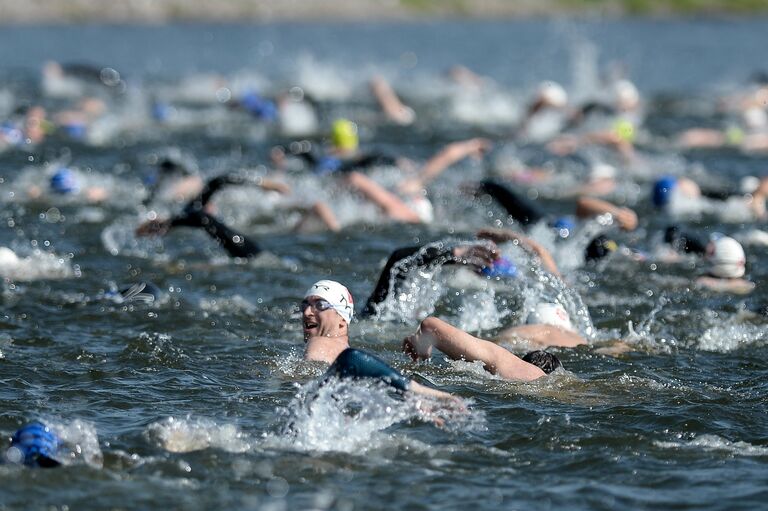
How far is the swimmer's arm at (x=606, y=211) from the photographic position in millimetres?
13293

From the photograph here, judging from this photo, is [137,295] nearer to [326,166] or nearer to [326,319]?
[326,319]

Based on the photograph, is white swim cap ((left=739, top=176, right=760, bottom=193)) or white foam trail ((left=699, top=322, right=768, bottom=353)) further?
white swim cap ((left=739, top=176, right=760, bottom=193))

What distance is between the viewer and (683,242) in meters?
14.1

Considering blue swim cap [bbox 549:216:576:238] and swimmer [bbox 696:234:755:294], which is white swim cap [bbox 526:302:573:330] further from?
blue swim cap [bbox 549:216:576:238]

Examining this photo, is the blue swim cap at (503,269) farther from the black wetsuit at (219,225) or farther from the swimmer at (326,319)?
the black wetsuit at (219,225)

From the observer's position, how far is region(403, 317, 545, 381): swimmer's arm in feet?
29.1

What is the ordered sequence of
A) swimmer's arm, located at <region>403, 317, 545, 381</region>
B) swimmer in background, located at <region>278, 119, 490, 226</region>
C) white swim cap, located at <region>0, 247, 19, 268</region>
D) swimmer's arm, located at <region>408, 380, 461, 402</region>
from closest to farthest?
swimmer's arm, located at <region>408, 380, 461, 402</region> < swimmer's arm, located at <region>403, 317, 545, 381</region> < white swim cap, located at <region>0, 247, 19, 268</region> < swimmer in background, located at <region>278, 119, 490, 226</region>

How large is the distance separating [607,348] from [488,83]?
22.4 m

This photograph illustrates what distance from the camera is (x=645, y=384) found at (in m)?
9.41

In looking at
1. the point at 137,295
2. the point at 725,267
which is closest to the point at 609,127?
the point at 725,267

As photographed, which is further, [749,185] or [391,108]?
[391,108]

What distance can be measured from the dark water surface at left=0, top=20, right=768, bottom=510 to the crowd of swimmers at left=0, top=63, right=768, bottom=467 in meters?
0.21

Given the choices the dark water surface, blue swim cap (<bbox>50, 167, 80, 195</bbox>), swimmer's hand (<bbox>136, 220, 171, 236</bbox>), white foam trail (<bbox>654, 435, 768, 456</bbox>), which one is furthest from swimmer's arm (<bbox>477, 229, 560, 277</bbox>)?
blue swim cap (<bbox>50, 167, 80, 195</bbox>)

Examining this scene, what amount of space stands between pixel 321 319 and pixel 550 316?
2312 millimetres
